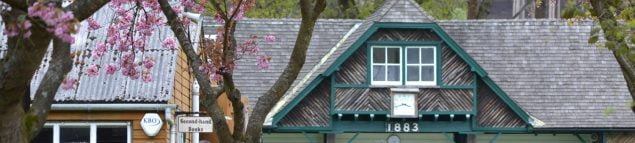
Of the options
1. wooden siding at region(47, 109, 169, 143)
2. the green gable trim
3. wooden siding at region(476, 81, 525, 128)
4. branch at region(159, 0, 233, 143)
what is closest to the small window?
the green gable trim

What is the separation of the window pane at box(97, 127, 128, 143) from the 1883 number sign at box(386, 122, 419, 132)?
12.7 m

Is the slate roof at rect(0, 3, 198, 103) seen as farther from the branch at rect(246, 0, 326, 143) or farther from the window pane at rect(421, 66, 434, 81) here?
the window pane at rect(421, 66, 434, 81)

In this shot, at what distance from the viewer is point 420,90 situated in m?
36.8

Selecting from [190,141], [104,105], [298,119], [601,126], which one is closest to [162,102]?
[104,105]

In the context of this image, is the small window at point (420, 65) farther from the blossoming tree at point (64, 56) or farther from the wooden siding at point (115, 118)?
the blossoming tree at point (64, 56)

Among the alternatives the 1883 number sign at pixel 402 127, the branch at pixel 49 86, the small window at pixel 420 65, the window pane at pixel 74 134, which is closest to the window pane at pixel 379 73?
the small window at pixel 420 65

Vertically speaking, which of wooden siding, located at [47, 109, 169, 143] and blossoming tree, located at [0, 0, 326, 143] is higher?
blossoming tree, located at [0, 0, 326, 143]

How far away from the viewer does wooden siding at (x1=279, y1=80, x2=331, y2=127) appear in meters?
37.1

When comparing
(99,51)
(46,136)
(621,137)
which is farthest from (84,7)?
(621,137)

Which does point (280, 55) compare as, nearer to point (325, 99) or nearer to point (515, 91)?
point (325, 99)

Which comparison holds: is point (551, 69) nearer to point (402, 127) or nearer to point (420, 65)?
point (420, 65)

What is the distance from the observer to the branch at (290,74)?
58.1 feet

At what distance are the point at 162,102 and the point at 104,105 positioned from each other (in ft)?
2.89

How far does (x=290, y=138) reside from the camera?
3834cm
